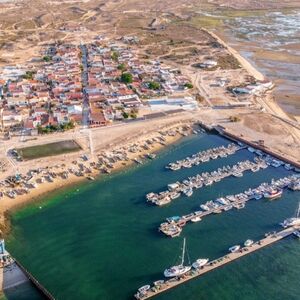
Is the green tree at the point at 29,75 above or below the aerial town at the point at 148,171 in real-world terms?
above

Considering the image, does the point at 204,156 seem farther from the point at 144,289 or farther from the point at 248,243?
the point at 144,289

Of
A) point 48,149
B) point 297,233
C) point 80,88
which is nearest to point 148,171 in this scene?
point 48,149

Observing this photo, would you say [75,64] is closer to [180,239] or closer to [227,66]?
[227,66]

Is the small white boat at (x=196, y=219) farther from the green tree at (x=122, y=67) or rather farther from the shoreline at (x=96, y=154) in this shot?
the green tree at (x=122, y=67)

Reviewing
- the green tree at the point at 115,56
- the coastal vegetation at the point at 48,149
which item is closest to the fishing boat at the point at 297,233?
the coastal vegetation at the point at 48,149

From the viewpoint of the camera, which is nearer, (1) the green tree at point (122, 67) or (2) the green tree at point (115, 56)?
(1) the green tree at point (122, 67)

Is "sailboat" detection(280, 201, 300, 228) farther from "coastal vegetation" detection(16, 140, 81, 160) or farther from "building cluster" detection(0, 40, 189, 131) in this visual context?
"building cluster" detection(0, 40, 189, 131)
